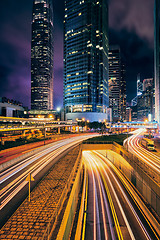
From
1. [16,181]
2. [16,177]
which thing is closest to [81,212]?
[16,181]

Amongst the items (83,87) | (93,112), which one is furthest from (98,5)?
(93,112)

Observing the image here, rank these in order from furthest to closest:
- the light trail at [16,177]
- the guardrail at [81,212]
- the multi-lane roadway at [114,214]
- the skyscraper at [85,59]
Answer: the skyscraper at [85,59] < the light trail at [16,177] < the multi-lane roadway at [114,214] < the guardrail at [81,212]

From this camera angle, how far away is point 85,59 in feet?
373

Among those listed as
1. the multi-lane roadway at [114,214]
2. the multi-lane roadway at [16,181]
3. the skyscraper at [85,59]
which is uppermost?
the skyscraper at [85,59]

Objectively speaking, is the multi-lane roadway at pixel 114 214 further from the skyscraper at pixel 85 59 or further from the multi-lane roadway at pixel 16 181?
the skyscraper at pixel 85 59

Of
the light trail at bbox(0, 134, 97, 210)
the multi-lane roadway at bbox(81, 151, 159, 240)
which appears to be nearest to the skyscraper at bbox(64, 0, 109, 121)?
the light trail at bbox(0, 134, 97, 210)

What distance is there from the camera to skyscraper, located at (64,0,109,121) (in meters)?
114

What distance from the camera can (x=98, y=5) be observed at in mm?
119750

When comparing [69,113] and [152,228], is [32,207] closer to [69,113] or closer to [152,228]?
[152,228]

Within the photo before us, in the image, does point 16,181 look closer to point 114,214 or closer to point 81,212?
point 81,212

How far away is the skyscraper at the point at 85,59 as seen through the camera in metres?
114

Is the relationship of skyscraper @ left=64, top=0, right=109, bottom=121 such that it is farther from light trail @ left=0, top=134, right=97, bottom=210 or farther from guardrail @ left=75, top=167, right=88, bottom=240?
guardrail @ left=75, top=167, right=88, bottom=240

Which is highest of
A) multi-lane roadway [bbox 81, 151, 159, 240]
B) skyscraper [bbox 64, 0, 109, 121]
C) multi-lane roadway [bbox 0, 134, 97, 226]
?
skyscraper [bbox 64, 0, 109, 121]

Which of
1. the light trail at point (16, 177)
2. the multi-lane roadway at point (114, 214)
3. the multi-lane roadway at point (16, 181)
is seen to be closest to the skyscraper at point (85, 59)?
the light trail at point (16, 177)
